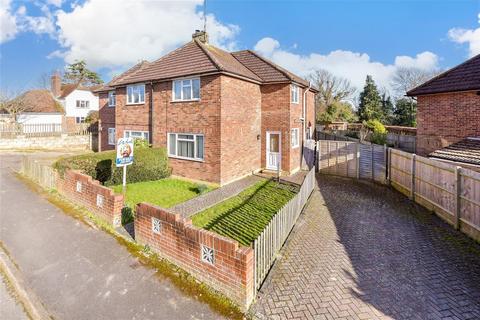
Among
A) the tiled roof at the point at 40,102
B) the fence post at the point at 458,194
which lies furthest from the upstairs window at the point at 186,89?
the tiled roof at the point at 40,102

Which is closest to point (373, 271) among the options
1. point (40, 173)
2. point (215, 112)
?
point (215, 112)

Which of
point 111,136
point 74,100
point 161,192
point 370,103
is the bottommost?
point 161,192

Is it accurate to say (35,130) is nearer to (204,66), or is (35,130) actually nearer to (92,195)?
(204,66)

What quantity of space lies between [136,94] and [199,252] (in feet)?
46.2

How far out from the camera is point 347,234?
793cm

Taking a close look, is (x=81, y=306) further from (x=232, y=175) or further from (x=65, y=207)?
(x=232, y=175)

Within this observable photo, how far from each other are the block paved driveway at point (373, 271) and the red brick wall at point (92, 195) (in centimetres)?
503

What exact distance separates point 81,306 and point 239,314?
2909mm

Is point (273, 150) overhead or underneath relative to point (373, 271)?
overhead

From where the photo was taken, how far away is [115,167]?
41.3ft

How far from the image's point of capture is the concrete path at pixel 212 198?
9734 millimetres

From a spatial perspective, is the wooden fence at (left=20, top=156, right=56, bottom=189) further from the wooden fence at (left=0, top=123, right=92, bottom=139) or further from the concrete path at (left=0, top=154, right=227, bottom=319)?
the wooden fence at (left=0, top=123, right=92, bottom=139)

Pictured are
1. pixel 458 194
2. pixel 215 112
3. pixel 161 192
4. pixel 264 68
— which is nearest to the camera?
pixel 458 194

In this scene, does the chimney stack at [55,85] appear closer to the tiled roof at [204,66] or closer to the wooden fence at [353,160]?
the tiled roof at [204,66]
